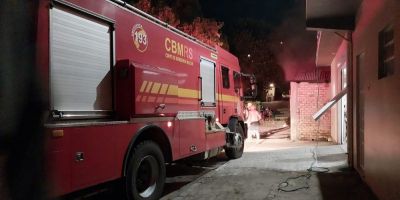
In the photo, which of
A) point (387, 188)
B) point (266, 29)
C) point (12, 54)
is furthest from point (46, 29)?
point (266, 29)

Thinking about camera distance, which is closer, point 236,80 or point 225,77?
point 225,77

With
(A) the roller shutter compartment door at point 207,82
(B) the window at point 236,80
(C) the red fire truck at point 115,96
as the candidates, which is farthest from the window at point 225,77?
(C) the red fire truck at point 115,96

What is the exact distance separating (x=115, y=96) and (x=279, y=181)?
397cm

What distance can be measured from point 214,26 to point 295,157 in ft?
45.8

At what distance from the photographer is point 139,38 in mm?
6914

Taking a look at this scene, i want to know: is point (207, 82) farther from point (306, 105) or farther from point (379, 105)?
point (306, 105)

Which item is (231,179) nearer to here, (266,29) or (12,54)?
(12,54)

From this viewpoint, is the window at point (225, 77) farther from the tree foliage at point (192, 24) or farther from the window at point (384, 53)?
the tree foliage at point (192, 24)

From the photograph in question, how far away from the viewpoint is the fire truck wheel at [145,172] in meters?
6.31

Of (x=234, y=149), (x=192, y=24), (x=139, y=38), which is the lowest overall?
(x=234, y=149)

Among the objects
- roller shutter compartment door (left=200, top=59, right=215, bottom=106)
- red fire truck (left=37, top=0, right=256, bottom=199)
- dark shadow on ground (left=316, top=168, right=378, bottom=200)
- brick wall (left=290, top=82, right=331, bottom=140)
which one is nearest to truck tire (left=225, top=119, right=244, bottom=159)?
roller shutter compartment door (left=200, top=59, right=215, bottom=106)

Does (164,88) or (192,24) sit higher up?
(192,24)

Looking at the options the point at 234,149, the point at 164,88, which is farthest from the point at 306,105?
the point at 164,88

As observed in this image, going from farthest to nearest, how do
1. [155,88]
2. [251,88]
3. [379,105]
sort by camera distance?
1. [251,88]
2. [155,88]
3. [379,105]
